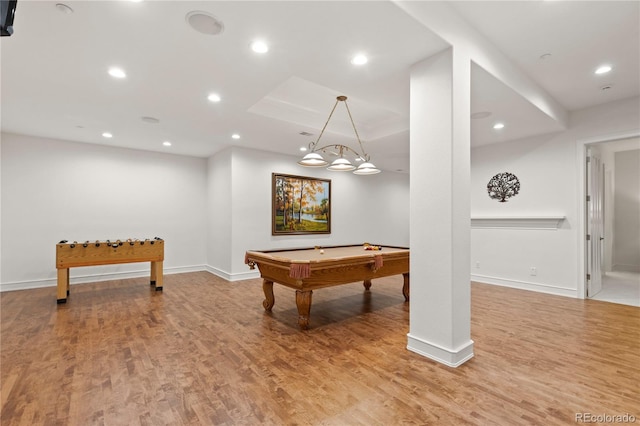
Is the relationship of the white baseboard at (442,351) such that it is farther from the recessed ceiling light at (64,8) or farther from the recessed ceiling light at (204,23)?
the recessed ceiling light at (64,8)

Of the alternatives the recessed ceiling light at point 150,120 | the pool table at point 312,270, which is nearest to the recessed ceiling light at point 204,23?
the pool table at point 312,270

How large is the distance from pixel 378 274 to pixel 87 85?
4131 millimetres

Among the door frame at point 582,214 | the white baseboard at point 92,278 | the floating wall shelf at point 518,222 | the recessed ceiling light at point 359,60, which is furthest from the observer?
the white baseboard at point 92,278

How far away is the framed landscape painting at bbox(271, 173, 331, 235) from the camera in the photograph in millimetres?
6605

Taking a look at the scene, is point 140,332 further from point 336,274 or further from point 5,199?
point 5,199

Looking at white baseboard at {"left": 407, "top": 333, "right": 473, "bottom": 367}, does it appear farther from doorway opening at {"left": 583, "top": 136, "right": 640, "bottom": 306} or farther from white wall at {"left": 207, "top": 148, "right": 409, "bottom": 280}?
doorway opening at {"left": 583, "top": 136, "right": 640, "bottom": 306}

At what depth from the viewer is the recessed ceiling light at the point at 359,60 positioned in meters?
2.74

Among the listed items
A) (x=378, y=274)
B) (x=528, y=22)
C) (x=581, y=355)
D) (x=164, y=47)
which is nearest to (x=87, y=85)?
(x=164, y=47)

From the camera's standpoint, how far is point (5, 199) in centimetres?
518

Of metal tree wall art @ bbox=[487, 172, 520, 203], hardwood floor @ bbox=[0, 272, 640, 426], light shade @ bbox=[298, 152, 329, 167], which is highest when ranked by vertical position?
light shade @ bbox=[298, 152, 329, 167]

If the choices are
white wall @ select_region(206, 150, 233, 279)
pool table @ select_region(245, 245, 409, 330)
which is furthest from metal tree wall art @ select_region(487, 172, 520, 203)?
white wall @ select_region(206, 150, 233, 279)

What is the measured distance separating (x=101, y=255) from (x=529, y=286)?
281 inches

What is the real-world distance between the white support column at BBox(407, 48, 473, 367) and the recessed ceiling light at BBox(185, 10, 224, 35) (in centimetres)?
178

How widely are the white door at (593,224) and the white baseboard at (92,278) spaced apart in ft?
24.4
